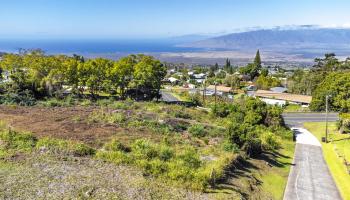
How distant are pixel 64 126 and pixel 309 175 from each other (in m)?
17.8

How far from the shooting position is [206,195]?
15.5 metres

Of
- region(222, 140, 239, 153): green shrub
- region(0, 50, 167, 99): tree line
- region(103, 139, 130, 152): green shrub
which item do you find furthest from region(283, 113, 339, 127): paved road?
region(103, 139, 130, 152): green shrub

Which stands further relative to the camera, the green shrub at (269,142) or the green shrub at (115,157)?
the green shrub at (269,142)

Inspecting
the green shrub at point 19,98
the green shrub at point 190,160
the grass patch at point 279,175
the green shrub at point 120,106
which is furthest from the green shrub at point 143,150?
the green shrub at point 19,98

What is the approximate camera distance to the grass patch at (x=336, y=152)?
20.7 meters

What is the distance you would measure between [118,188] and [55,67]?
110 feet

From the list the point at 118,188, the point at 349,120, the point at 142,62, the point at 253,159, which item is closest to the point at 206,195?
the point at 118,188

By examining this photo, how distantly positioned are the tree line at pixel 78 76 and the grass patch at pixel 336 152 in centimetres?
2125

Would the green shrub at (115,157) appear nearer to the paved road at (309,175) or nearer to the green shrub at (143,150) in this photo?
the green shrub at (143,150)

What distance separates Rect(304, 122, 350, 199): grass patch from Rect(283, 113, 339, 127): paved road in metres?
1.54

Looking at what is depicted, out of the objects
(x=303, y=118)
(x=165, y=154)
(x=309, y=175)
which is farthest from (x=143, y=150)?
(x=303, y=118)

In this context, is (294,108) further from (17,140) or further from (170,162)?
(17,140)

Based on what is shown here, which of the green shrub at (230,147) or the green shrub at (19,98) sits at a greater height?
the green shrub at (19,98)

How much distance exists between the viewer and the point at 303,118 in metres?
43.5
